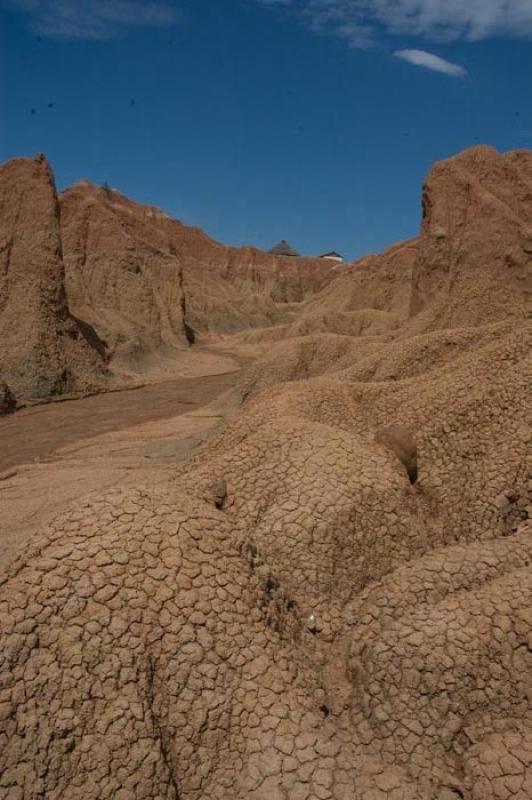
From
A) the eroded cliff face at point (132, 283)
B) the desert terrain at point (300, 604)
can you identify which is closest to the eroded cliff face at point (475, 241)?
the desert terrain at point (300, 604)

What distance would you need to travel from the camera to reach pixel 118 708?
279cm

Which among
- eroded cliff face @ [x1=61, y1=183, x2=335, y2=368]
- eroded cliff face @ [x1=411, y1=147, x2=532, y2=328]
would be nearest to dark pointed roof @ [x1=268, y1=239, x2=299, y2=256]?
eroded cliff face @ [x1=61, y1=183, x2=335, y2=368]

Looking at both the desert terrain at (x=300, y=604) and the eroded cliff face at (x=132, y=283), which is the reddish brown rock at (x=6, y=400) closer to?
the desert terrain at (x=300, y=604)

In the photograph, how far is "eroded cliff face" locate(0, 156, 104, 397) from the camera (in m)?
13.4

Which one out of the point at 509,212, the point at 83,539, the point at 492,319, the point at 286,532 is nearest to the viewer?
the point at 83,539

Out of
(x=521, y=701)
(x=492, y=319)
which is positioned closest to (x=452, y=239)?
(x=492, y=319)

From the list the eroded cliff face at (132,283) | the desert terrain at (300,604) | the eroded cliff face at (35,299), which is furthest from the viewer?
the eroded cliff face at (132,283)

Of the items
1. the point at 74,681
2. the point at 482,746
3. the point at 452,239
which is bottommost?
the point at 482,746

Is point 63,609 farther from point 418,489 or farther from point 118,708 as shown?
point 418,489

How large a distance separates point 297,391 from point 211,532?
2415 millimetres

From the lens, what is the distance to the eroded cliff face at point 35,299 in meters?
13.4

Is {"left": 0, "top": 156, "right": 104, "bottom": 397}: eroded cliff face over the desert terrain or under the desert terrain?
over

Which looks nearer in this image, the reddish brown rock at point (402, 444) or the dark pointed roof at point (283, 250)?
the reddish brown rock at point (402, 444)

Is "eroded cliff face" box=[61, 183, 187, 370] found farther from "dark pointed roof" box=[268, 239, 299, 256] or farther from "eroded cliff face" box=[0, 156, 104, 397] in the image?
"dark pointed roof" box=[268, 239, 299, 256]
